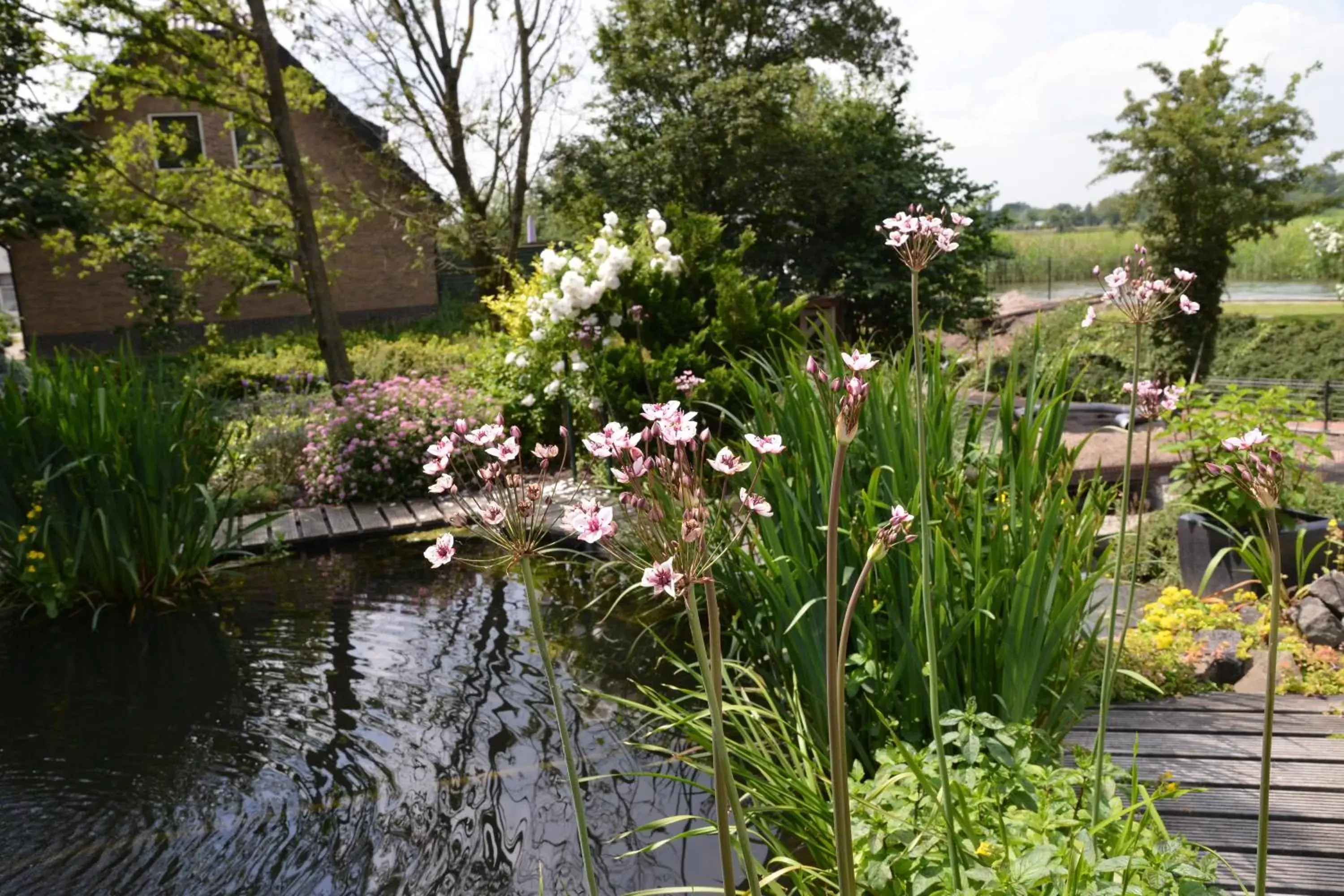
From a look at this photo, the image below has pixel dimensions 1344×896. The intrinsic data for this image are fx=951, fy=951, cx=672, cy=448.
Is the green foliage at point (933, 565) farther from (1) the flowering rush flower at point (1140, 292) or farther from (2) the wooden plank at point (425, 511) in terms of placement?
(2) the wooden plank at point (425, 511)

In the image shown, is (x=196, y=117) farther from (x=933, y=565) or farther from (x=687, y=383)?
(x=933, y=565)

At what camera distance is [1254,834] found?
2.14 meters

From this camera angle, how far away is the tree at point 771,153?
13.4 meters

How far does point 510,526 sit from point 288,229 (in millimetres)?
9599

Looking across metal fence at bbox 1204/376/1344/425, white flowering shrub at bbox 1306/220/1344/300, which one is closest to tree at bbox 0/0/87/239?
metal fence at bbox 1204/376/1344/425

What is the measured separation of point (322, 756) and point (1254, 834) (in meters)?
2.72

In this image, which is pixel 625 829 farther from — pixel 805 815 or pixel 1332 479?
pixel 1332 479

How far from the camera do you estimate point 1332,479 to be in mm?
7125

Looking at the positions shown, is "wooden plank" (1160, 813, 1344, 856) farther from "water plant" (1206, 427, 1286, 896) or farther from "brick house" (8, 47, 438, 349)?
"brick house" (8, 47, 438, 349)

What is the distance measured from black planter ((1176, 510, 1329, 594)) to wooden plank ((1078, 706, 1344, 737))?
1392 millimetres

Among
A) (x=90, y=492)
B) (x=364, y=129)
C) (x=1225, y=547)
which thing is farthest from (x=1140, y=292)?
(x=364, y=129)

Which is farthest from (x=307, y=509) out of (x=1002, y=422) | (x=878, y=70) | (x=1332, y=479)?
(x=878, y=70)

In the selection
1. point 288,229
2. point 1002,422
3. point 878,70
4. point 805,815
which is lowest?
point 805,815

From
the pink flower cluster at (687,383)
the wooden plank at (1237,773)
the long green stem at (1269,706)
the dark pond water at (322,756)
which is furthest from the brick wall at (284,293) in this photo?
the long green stem at (1269,706)
